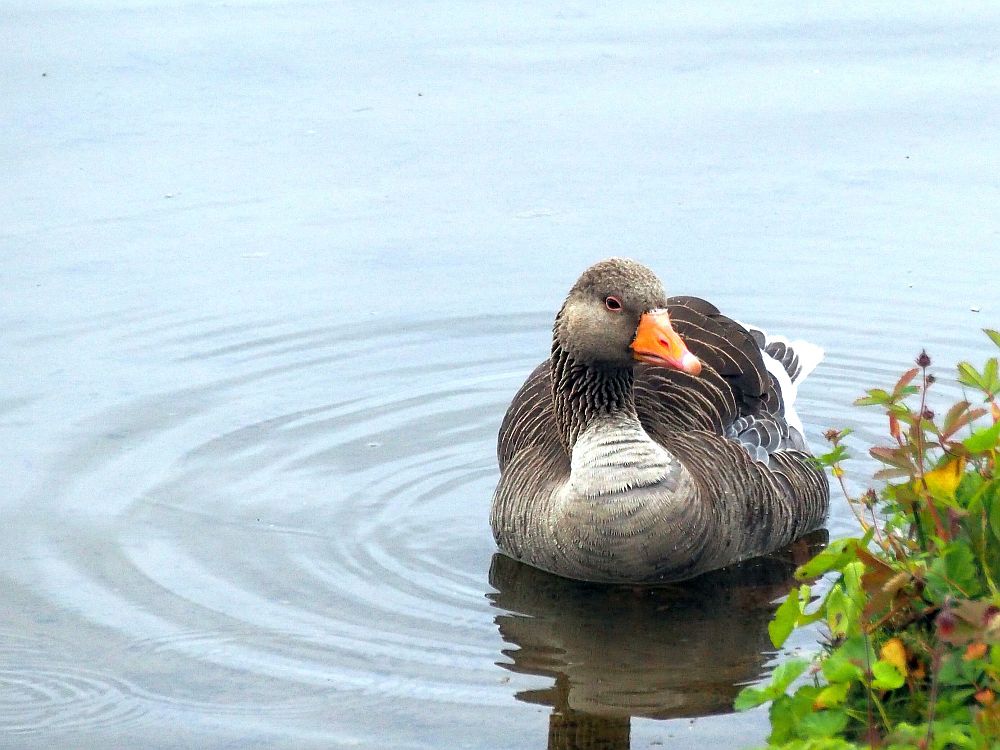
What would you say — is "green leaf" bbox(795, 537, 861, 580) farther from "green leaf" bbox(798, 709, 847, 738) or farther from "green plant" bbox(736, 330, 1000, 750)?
"green leaf" bbox(798, 709, 847, 738)

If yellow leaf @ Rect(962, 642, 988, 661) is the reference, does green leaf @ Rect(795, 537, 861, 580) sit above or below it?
above

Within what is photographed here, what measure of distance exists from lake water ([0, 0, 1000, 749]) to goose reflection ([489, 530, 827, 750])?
2 centimetres

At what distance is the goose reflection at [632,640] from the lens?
603 centimetres

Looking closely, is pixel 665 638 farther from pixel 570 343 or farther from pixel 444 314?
pixel 444 314

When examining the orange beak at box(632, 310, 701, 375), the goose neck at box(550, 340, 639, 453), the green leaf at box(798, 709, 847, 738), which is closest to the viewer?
the green leaf at box(798, 709, 847, 738)

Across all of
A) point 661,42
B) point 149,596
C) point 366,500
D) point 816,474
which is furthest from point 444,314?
point 661,42

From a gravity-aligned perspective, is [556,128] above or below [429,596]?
above

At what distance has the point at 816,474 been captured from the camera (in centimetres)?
802

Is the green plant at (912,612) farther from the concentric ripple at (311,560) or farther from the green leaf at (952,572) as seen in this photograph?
the concentric ripple at (311,560)

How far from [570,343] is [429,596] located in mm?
1311

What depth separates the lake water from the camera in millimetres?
6367

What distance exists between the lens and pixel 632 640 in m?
6.70

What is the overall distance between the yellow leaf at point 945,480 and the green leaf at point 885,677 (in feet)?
1.60

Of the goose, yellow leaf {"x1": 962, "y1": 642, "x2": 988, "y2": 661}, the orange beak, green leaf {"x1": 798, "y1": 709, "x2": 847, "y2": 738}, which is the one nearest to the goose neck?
the goose
